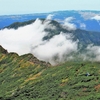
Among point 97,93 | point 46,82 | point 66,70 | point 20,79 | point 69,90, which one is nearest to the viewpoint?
point 97,93

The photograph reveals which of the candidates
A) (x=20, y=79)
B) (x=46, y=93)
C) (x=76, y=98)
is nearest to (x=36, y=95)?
(x=46, y=93)

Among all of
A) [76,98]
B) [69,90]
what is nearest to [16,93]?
[69,90]

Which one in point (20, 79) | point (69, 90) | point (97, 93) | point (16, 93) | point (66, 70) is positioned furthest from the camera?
point (20, 79)

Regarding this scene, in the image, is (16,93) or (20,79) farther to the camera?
(20,79)

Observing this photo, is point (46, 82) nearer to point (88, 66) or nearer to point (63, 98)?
point (88, 66)

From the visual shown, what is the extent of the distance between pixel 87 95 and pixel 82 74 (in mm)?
36606

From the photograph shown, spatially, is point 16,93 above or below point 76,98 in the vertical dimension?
below

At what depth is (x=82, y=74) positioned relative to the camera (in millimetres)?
146000

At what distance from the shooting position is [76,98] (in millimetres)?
108938

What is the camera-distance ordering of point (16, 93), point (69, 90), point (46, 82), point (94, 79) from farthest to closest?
1. point (46, 82)
2. point (16, 93)
3. point (94, 79)
4. point (69, 90)

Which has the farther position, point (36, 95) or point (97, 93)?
point (36, 95)

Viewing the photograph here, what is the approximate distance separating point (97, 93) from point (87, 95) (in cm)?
413

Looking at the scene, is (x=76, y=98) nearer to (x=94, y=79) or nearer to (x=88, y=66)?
(x=94, y=79)

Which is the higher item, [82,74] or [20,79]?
[82,74]
